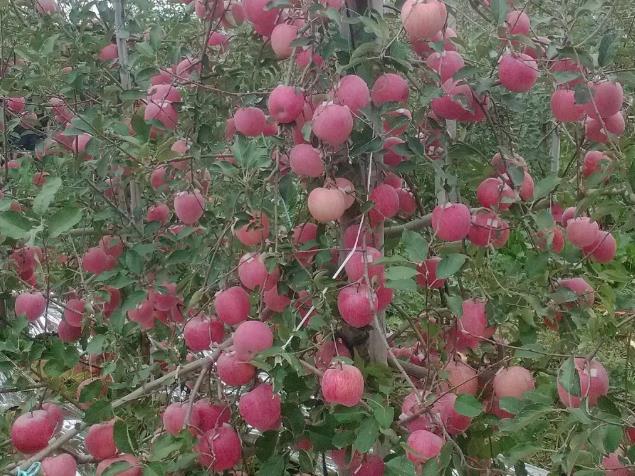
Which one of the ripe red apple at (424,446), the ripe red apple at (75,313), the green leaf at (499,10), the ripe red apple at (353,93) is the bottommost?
the ripe red apple at (75,313)

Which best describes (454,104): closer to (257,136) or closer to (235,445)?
(257,136)

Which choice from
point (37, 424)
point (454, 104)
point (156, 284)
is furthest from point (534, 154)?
point (37, 424)

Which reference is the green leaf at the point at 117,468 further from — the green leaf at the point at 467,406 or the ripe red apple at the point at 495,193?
the ripe red apple at the point at 495,193

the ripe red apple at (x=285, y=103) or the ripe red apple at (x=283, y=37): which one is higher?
the ripe red apple at (x=283, y=37)

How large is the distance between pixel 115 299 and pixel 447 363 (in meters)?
0.74

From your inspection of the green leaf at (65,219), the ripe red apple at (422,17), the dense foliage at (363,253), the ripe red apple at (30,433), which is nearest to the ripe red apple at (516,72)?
the dense foliage at (363,253)

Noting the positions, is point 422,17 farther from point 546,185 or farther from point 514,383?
point 514,383

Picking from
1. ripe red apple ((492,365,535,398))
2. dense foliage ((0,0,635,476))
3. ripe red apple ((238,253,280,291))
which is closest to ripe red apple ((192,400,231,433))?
dense foliage ((0,0,635,476))

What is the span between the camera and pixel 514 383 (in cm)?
99

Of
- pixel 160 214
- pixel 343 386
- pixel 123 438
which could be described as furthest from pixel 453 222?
pixel 160 214

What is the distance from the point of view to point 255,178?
1.09 m

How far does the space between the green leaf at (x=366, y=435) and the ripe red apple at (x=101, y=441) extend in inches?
15.1

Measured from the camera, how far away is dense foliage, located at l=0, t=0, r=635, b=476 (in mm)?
917

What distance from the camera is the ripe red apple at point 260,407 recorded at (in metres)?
0.95
